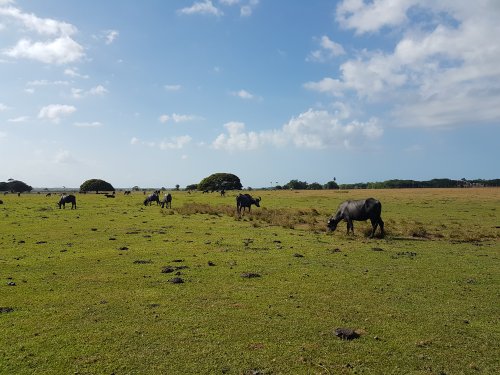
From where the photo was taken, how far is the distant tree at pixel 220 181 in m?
138

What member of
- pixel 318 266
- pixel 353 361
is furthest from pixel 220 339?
pixel 318 266

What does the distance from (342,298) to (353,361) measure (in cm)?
344

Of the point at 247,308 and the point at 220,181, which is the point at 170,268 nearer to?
the point at 247,308

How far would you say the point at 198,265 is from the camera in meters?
14.0

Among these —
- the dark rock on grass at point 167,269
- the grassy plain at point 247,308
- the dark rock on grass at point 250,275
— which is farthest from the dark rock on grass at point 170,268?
the dark rock on grass at point 250,275

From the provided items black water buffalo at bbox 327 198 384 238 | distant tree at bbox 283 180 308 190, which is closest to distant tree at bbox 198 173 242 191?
distant tree at bbox 283 180 308 190

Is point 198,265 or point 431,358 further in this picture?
point 198,265

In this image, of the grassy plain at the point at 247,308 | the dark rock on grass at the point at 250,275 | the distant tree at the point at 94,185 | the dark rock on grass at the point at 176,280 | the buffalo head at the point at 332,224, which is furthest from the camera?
the distant tree at the point at 94,185

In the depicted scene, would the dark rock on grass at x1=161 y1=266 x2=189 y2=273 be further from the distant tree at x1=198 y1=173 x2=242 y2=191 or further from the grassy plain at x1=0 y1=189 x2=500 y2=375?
the distant tree at x1=198 y1=173 x2=242 y2=191

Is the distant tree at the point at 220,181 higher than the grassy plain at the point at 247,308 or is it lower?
higher

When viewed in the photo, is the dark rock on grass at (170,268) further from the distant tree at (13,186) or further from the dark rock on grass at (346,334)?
the distant tree at (13,186)

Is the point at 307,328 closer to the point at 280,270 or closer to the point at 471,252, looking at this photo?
the point at 280,270

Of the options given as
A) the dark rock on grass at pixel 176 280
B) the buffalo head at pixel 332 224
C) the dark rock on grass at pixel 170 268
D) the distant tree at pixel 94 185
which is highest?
the distant tree at pixel 94 185

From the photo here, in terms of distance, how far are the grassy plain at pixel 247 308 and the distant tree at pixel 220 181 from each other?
119m
